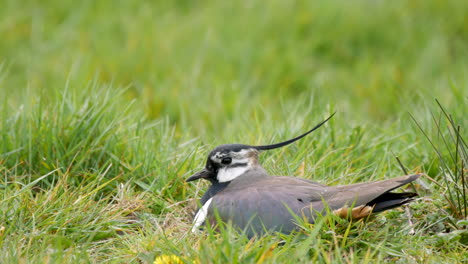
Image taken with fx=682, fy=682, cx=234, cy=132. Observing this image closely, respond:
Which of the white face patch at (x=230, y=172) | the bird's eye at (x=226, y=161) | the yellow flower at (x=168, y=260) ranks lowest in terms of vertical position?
the yellow flower at (x=168, y=260)

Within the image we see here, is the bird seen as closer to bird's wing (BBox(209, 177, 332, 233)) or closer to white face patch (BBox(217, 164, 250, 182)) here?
bird's wing (BBox(209, 177, 332, 233))

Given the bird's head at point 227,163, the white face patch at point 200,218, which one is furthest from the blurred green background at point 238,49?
Answer: the white face patch at point 200,218

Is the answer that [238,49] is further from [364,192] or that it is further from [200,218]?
[364,192]

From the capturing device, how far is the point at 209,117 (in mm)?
6137

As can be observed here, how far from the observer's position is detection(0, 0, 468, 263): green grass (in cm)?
341

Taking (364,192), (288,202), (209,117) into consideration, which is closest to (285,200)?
(288,202)

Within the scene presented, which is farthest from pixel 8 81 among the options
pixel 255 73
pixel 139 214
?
pixel 139 214

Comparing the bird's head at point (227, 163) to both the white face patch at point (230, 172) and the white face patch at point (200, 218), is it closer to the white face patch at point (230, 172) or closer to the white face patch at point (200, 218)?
the white face patch at point (230, 172)

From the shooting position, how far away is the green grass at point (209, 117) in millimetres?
3408

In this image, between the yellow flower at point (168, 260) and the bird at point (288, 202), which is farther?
the bird at point (288, 202)

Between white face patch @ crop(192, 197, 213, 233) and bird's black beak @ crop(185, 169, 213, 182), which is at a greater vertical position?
bird's black beak @ crop(185, 169, 213, 182)

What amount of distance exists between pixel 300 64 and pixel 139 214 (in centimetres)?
379

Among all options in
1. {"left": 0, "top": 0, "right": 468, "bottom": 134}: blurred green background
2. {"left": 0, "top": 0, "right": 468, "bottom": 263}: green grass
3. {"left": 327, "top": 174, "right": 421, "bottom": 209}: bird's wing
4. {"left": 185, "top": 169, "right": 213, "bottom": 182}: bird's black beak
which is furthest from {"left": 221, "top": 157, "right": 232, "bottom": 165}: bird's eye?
{"left": 0, "top": 0, "right": 468, "bottom": 134}: blurred green background

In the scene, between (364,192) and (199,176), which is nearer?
(364,192)
